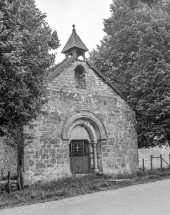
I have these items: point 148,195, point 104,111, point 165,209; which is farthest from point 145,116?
point 165,209

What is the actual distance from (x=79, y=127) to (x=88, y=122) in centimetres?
61

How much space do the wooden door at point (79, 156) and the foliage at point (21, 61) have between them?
17.4ft

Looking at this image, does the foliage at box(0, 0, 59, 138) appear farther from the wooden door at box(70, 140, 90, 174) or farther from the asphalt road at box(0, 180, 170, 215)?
the wooden door at box(70, 140, 90, 174)

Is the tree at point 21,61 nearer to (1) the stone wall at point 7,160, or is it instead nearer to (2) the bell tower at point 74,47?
(1) the stone wall at point 7,160

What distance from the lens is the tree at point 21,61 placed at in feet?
32.7

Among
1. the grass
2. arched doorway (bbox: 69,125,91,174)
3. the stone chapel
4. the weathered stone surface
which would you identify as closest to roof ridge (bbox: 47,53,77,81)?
the stone chapel

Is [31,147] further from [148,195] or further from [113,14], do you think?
[113,14]

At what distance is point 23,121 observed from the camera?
37.6 ft

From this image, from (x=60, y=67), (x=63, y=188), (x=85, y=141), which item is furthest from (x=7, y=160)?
(x=60, y=67)

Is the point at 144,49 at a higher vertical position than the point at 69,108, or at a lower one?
higher

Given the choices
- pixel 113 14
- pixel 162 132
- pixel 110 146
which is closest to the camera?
pixel 110 146

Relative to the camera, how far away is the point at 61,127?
15773 mm

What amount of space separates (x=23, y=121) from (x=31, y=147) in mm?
3353

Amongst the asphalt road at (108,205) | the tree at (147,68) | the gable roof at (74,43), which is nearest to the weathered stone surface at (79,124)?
the gable roof at (74,43)
